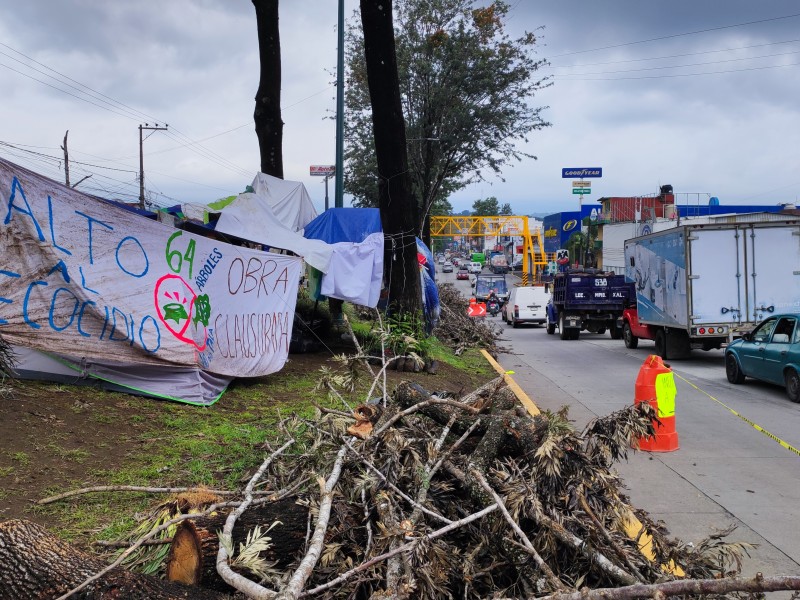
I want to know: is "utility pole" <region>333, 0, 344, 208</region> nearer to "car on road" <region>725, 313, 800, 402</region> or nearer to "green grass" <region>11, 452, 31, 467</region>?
"car on road" <region>725, 313, 800, 402</region>

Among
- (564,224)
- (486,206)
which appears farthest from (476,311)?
(486,206)

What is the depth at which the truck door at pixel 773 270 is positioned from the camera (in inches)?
648

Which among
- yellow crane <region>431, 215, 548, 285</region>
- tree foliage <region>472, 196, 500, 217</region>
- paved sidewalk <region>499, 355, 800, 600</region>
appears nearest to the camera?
paved sidewalk <region>499, 355, 800, 600</region>

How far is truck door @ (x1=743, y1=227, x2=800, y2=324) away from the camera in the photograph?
16453 millimetres

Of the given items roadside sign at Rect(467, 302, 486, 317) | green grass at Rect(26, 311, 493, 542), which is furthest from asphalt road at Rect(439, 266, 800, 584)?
roadside sign at Rect(467, 302, 486, 317)

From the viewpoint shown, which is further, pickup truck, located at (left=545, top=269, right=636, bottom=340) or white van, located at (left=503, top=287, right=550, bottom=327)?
white van, located at (left=503, top=287, right=550, bottom=327)

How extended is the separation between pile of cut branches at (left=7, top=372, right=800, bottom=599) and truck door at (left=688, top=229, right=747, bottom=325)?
12710mm

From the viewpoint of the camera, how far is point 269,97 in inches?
548

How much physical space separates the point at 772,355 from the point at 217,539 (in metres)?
11.7

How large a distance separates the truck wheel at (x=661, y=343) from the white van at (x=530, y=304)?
12.9m

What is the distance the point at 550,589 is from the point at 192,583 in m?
1.78

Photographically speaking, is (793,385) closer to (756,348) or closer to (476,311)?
(756,348)

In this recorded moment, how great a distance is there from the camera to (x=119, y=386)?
755 cm

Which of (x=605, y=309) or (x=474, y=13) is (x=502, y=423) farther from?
(x=474, y=13)
